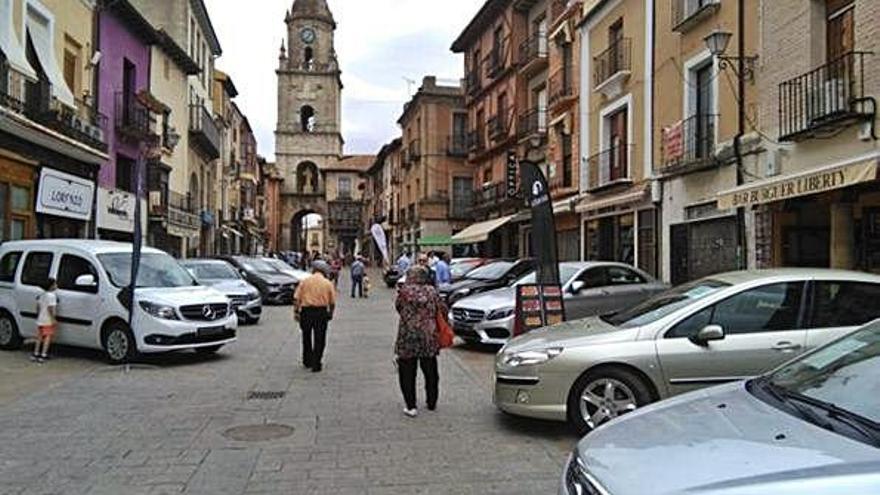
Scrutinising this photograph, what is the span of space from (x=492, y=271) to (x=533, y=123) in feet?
43.6

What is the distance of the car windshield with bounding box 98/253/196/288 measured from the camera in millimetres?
12445

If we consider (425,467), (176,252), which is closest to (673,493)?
(425,467)

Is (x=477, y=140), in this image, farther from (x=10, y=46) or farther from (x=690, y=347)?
(x=690, y=347)

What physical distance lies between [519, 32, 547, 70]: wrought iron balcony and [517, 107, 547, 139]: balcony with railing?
68.3 inches

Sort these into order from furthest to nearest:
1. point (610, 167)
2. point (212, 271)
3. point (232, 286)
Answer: point (610, 167), point (212, 271), point (232, 286)

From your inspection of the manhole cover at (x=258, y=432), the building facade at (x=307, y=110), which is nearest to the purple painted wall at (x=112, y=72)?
the manhole cover at (x=258, y=432)

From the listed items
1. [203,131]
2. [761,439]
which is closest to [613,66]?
[761,439]

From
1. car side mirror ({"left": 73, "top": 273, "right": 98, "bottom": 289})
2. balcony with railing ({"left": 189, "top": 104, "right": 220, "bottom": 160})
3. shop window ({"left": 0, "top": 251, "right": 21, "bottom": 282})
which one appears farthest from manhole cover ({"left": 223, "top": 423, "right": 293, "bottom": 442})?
balcony with railing ({"left": 189, "top": 104, "right": 220, "bottom": 160})

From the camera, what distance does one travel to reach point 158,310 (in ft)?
38.7

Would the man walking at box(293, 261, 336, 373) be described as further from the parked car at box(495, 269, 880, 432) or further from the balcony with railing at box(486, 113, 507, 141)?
the balcony with railing at box(486, 113, 507, 141)

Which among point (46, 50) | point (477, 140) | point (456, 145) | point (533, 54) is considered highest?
point (533, 54)

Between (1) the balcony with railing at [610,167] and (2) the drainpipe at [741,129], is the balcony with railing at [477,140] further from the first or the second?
(2) the drainpipe at [741,129]

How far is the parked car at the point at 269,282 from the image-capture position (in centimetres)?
2498

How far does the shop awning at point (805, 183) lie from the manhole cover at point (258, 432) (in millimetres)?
7582
